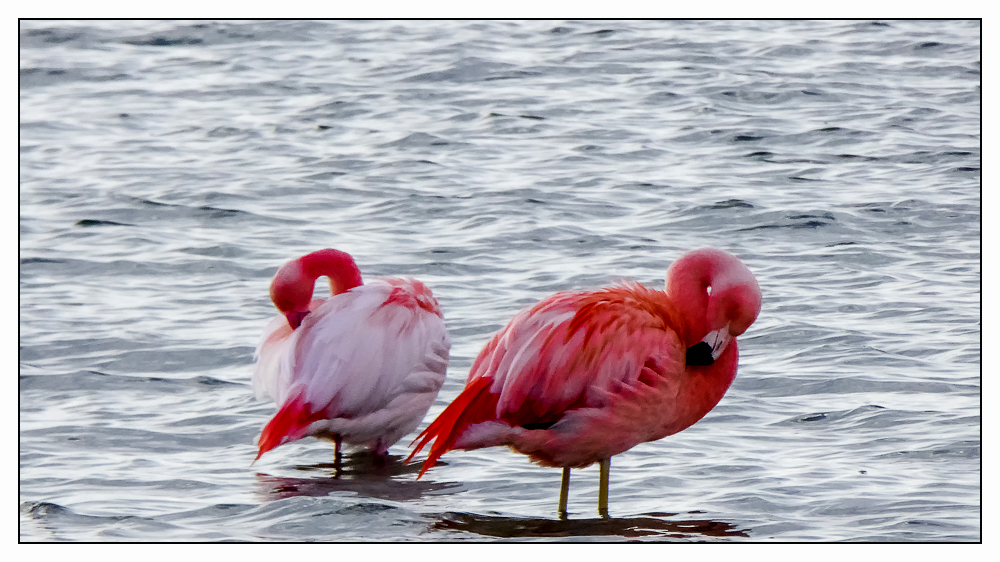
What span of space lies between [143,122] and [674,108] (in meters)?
3.82

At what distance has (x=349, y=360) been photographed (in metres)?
4.96

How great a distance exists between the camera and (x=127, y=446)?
5250 mm

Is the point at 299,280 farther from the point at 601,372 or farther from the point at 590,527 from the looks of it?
the point at 590,527

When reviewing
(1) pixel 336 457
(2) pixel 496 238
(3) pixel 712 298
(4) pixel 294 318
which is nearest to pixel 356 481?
(1) pixel 336 457

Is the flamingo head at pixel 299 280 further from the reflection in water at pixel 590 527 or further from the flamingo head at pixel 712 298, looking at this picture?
the flamingo head at pixel 712 298

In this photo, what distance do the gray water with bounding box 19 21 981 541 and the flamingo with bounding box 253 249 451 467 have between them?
23cm

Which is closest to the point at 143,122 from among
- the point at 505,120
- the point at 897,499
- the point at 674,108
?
the point at 505,120

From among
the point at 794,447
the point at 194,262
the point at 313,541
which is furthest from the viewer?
the point at 194,262

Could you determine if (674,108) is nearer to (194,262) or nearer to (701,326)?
(194,262)

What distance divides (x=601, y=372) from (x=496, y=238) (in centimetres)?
372

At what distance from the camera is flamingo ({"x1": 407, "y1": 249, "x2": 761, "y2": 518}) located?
4344 mm

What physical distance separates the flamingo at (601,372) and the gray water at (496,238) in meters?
0.30

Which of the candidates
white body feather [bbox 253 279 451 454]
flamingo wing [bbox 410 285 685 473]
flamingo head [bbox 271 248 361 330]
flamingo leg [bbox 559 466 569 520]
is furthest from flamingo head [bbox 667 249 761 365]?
flamingo head [bbox 271 248 361 330]

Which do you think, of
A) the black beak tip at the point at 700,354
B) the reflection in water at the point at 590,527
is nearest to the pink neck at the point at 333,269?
Answer: the reflection in water at the point at 590,527
